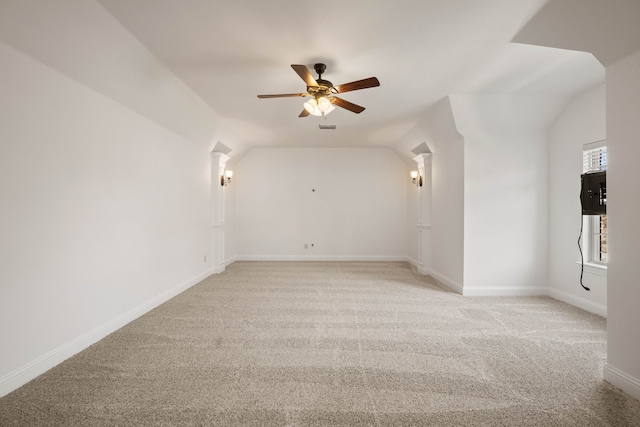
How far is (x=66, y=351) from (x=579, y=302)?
575cm

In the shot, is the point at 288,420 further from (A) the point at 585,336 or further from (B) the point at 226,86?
(B) the point at 226,86

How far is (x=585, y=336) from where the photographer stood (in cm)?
306

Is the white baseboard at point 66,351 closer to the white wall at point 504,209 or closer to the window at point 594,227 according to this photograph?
the white wall at point 504,209

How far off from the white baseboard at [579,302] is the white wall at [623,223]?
71.4 inches

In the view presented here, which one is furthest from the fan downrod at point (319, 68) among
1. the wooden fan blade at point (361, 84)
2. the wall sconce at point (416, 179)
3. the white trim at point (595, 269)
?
the white trim at point (595, 269)

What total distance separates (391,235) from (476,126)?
12.4 feet

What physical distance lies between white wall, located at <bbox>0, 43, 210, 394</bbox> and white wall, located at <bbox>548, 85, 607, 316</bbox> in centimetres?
557

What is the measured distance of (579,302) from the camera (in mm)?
3957

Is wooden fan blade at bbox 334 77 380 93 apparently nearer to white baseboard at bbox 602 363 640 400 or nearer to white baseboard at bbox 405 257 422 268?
white baseboard at bbox 602 363 640 400

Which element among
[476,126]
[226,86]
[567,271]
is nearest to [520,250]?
[567,271]

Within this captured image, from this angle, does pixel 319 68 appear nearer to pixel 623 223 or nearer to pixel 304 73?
pixel 304 73

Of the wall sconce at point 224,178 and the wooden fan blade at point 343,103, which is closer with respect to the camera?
the wooden fan blade at point 343,103

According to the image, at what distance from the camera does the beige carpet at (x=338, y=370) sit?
1883mm

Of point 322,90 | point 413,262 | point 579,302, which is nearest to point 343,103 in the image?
point 322,90
